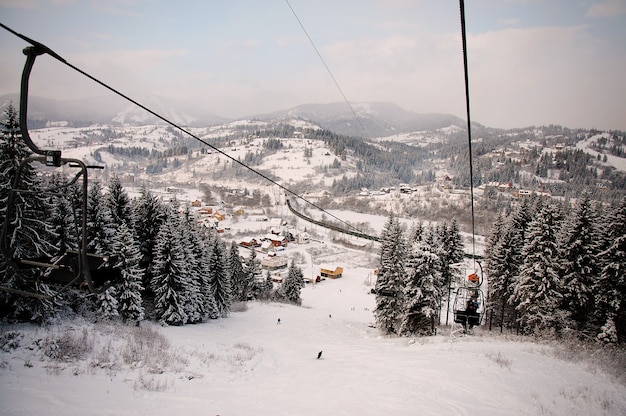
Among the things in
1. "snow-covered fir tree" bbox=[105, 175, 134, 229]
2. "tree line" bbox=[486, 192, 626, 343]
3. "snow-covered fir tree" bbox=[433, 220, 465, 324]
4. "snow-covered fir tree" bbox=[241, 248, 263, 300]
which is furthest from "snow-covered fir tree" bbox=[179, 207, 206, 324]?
"tree line" bbox=[486, 192, 626, 343]

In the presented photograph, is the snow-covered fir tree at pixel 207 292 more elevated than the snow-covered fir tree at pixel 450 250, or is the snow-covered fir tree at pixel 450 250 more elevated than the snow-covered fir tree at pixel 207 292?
the snow-covered fir tree at pixel 450 250

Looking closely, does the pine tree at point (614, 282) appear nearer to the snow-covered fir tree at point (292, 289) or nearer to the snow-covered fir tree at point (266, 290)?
the snow-covered fir tree at point (292, 289)

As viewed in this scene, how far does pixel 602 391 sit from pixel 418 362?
554 centimetres

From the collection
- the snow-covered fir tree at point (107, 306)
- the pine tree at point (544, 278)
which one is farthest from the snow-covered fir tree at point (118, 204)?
the pine tree at point (544, 278)

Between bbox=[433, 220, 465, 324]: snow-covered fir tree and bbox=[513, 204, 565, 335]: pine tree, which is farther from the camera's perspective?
bbox=[433, 220, 465, 324]: snow-covered fir tree

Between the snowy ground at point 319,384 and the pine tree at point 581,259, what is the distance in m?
7.87

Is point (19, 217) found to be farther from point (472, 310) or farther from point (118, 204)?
point (472, 310)

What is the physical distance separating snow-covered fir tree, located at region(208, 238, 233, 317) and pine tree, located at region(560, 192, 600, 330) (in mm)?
26437

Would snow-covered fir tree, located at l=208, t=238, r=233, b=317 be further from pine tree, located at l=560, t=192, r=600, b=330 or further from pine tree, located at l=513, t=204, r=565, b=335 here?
pine tree, located at l=560, t=192, r=600, b=330

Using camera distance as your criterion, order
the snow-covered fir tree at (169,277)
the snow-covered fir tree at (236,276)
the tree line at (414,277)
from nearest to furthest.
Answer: the tree line at (414,277), the snow-covered fir tree at (169,277), the snow-covered fir tree at (236,276)

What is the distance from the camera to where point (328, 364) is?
13.9 meters

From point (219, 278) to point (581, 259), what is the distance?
27747 millimetres

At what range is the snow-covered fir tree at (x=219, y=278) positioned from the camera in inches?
1147

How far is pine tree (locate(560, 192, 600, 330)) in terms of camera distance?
20.0 m
